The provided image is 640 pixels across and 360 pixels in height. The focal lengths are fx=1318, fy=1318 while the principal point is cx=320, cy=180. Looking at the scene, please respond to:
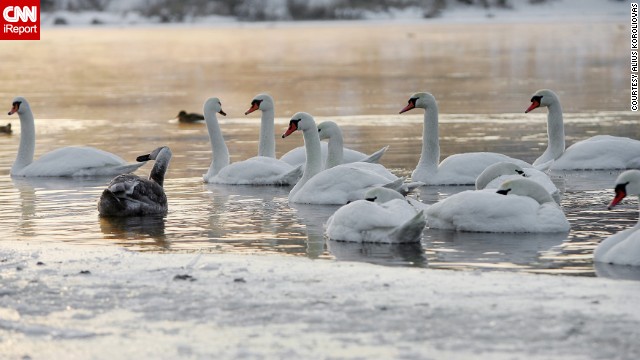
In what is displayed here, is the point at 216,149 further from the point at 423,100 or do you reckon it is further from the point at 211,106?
the point at 423,100

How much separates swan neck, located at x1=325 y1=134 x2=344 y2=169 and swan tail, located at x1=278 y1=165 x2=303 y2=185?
0.61 metres

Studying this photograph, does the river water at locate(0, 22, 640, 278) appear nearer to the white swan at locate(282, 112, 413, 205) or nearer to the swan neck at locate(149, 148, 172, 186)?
the white swan at locate(282, 112, 413, 205)

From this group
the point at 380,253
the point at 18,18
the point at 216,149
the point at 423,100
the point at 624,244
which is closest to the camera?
the point at 624,244

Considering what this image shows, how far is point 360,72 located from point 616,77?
804cm

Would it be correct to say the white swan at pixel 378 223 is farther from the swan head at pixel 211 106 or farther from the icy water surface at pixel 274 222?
the swan head at pixel 211 106

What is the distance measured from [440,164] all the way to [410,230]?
4.27m

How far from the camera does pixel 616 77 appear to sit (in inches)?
1201

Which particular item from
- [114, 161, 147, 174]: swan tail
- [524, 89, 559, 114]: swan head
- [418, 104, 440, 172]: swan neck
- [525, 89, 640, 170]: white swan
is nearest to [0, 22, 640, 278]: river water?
[525, 89, 640, 170]: white swan

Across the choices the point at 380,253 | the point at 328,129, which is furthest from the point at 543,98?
the point at 380,253

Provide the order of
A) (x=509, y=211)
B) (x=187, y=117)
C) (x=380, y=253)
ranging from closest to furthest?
1. (x=380, y=253)
2. (x=509, y=211)
3. (x=187, y=117)

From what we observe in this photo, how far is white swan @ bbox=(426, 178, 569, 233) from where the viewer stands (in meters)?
9.65

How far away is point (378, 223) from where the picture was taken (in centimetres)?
927

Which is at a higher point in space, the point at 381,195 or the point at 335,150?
the point at 335,150

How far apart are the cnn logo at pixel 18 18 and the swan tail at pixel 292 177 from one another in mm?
34190
